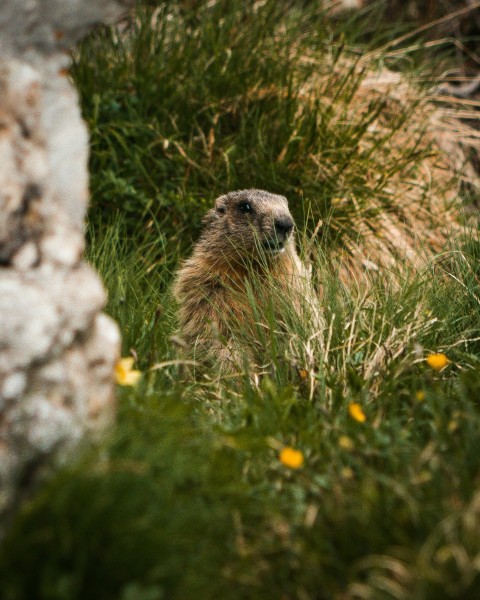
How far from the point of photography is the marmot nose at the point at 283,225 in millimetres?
4812

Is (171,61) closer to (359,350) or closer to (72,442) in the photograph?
(359,350)

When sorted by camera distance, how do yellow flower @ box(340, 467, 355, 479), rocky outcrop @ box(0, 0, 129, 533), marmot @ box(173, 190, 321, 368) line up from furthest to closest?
marmot @ box(173, 190, 321, 368) < yellow flower @ box(340, 467, 355, 479) < rocky outcrop @ box(0, 0, 129, 533)

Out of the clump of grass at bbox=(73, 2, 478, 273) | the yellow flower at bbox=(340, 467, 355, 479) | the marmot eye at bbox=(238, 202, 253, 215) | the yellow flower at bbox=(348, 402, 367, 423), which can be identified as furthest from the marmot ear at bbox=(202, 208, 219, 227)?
the yellow flower at bbox=(340, 467, 355, 479)

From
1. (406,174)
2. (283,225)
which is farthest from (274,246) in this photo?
(406,174)

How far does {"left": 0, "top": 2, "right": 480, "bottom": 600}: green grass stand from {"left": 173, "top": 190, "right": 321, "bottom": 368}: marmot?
0.14m

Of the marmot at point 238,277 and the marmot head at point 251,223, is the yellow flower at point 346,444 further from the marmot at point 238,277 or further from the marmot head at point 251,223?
the marmot head at point 251,223

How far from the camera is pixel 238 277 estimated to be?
4.85 metres

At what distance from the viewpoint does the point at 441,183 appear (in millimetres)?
6992

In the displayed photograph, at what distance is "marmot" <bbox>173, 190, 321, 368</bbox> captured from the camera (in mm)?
4469

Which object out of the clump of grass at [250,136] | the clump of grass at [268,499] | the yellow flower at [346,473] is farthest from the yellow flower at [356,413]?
the clump of grass at [250,136]

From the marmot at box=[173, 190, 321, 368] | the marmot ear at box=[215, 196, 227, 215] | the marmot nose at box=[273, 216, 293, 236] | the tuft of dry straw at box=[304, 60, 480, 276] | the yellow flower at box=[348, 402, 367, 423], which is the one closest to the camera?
the yellow flower at box=[348, 402, 367, 423]

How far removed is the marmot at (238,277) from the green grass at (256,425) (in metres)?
0.14

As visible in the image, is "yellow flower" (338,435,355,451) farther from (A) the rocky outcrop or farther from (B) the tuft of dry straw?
(B) the tuft of dry straw

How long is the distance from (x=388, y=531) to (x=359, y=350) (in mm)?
1640
